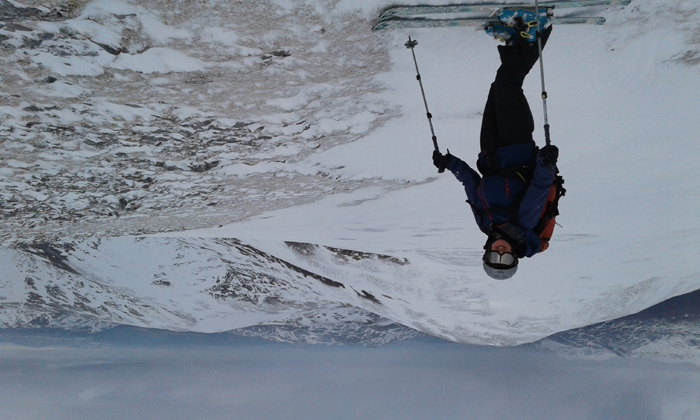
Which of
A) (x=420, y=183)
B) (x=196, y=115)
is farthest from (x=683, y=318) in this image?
(x=196, y=115)

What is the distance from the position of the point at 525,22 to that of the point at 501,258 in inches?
72.9

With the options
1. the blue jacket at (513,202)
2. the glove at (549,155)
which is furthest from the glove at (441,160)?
the glove at (549,155)

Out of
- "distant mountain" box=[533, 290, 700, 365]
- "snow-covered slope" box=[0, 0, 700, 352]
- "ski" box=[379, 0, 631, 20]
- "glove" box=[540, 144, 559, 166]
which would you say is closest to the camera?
"glove" box=[540, 144, 559, 166]

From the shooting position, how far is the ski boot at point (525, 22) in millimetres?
3003

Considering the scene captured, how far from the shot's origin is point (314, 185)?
5.82 m

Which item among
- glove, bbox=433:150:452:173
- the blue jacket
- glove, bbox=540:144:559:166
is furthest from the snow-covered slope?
glove, bbox=540:144:559:166

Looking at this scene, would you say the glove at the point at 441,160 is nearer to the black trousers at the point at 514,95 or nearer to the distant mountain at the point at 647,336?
the black trousers at the point at 514,95

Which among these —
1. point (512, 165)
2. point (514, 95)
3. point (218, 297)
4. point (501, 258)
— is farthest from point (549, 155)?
point (218, 297)

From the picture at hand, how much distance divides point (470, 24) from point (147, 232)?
21.7 feet

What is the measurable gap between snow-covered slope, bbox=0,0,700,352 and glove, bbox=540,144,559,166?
171 cm

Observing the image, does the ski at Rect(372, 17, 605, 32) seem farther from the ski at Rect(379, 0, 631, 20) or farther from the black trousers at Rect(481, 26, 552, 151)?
the black trousers at Rect(481, 26, 552, 151)

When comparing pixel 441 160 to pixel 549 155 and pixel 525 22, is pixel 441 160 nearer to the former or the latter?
pixel 549 155

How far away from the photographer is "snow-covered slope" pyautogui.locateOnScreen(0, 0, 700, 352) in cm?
369

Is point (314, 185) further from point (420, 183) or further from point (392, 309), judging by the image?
point (392, 309)
